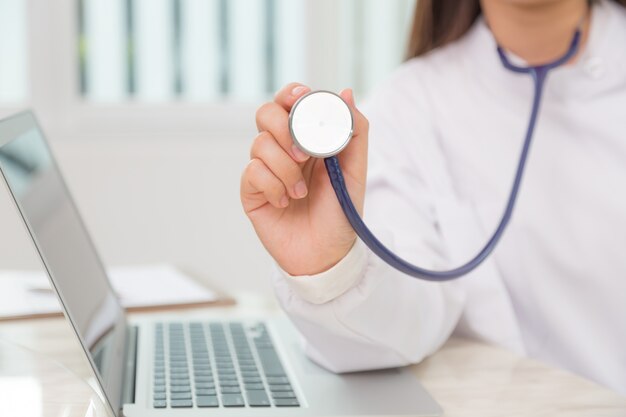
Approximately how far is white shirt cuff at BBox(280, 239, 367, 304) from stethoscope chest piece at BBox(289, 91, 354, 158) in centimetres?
15

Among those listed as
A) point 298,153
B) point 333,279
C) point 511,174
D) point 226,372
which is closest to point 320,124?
point 298,153

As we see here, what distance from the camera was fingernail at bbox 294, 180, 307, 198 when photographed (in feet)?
2.45

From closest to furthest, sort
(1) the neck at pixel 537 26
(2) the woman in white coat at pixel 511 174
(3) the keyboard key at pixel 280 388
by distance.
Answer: (3) the keyboard key at pixel 280 388 → (2) the woman in white coat at pixel 511 174 → (1) the neck at pixel 537 26

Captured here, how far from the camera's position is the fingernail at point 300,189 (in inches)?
29.4

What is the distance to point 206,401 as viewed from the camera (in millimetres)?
757

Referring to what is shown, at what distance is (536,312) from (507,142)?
0.24 m

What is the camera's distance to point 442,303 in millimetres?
1004

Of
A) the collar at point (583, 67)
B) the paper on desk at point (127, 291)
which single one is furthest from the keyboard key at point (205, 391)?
the collar at point (583, 67)

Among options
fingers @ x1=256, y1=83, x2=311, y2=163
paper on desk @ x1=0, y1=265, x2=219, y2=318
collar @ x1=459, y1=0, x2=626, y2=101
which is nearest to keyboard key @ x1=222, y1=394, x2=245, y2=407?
fingers @ x1=256, y1=83, x2=311, y2=163

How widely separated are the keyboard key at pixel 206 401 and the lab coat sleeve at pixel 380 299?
0.43ft

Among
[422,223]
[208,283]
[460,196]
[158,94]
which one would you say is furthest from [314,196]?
[158,94]

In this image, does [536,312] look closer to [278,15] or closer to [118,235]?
[118,235]

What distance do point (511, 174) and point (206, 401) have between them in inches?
25.1

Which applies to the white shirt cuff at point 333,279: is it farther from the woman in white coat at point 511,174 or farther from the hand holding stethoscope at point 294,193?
the woman in white coat at point 511,174
